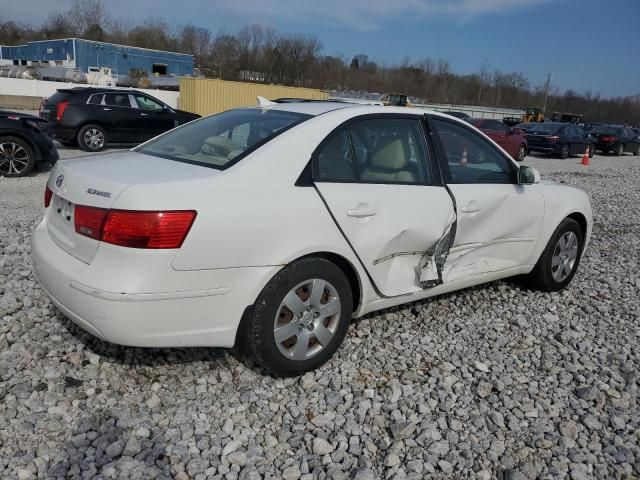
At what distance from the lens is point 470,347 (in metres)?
3.91

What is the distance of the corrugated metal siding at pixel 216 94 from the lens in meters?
27.9

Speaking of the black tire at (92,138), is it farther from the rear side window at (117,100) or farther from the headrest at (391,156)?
the headrest at (391,156)

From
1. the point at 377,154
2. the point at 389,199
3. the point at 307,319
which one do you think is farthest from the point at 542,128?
the point at 307,319

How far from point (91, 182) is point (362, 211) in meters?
1.51

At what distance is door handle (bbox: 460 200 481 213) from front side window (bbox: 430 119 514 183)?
0.58 feet

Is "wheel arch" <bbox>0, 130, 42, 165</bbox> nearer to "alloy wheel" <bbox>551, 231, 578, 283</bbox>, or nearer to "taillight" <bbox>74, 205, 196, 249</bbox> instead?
"taillight" <bbox>74, 205, 196, 249</bbox>

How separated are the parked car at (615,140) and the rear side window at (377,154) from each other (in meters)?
26.9

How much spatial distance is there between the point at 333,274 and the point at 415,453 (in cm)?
106

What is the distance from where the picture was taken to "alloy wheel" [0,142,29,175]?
9555 mm

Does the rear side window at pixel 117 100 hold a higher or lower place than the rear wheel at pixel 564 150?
higher

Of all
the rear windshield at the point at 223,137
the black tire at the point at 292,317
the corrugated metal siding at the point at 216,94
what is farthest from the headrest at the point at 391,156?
the corrugated metal siding at the point at 216,94

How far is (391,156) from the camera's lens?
144 inches

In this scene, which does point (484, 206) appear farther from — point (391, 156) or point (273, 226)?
point (273, 226)

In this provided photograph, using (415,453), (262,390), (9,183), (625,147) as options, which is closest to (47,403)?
(262,390)
